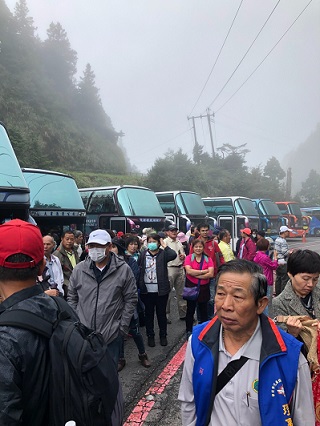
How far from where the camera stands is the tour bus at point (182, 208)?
12.8m

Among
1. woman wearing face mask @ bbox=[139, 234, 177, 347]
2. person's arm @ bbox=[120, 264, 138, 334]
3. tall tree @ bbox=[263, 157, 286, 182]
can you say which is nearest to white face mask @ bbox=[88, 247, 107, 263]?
person's arm @ bbox=[120, 264, 138, 334]

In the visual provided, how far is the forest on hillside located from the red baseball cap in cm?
2509

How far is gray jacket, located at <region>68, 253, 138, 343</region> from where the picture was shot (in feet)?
10.0

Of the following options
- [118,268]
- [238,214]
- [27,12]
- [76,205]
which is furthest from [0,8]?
[118,268]

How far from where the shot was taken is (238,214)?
16.2 meters

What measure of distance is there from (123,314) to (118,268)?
43 cm

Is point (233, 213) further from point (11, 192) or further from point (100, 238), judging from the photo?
point (100, 238)

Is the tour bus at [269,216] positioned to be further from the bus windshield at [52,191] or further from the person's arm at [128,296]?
the person's arm at [128,296]

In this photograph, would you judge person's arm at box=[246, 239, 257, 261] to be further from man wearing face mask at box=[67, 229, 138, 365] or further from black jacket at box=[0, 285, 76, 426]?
black jacket at box=[0, 285, 76, 426]

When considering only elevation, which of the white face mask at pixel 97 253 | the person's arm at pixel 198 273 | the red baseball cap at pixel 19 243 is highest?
the red baseball cap at pixel 19 243

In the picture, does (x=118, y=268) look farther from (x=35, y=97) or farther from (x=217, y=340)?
(x=35, y=97)

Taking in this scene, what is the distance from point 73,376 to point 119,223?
8.56 m

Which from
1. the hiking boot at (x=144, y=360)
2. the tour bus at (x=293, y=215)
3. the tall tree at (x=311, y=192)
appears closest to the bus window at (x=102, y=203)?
the hiking boot at (x=144, y=360)

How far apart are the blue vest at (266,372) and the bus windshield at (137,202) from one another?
826 cm
